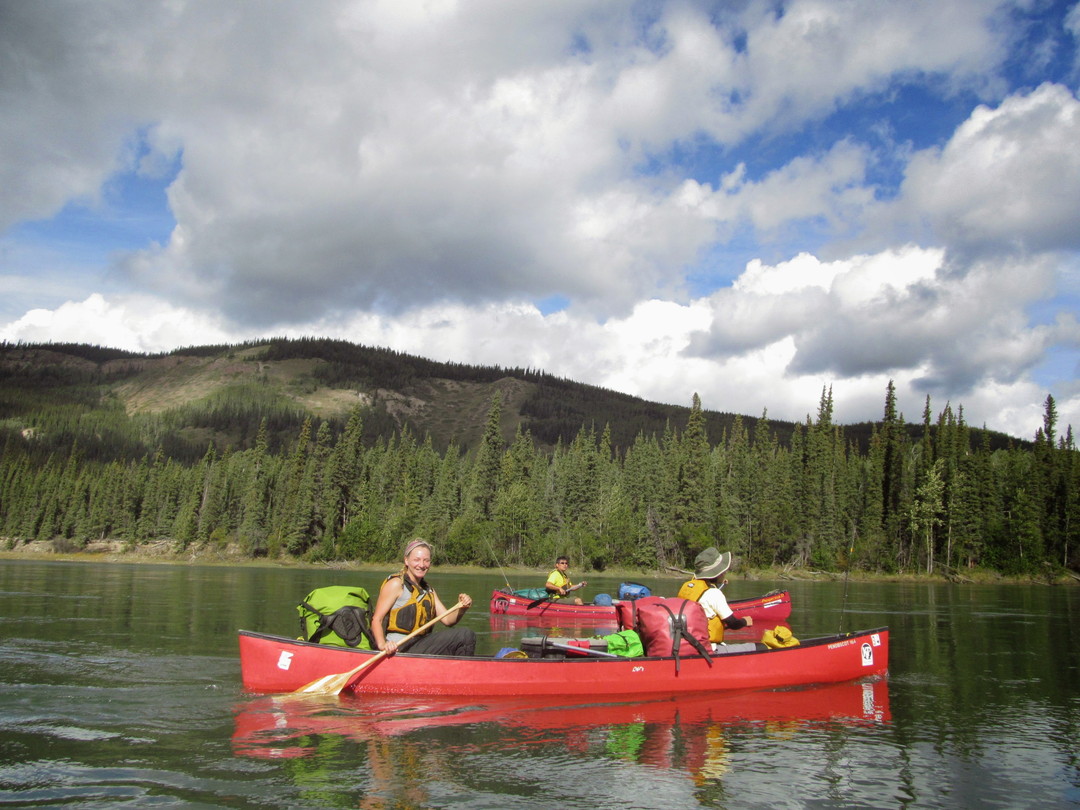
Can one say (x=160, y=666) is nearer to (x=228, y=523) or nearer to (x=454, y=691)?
(x=454, y=691)

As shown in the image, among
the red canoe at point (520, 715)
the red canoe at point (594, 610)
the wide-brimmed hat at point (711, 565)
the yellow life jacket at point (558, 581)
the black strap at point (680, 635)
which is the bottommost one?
the red canoe at point (594, 610)

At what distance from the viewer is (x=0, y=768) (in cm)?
894

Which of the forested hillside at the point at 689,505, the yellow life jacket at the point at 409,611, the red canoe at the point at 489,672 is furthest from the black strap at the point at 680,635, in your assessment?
the forested hillside at the point at 689,505

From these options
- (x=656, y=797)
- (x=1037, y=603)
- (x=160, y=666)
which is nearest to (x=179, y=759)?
(x=656, y=797)

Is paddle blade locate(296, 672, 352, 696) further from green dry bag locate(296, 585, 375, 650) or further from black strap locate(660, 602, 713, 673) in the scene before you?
black strap locate(660, 602, 713, 673)

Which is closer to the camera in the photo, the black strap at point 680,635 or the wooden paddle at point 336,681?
the wooden paddle at point 336,681

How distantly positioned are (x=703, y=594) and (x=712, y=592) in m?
0.19

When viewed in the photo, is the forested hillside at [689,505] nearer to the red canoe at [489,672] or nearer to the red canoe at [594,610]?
the red canoe at [594,610]

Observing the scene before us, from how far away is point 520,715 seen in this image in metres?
12.6

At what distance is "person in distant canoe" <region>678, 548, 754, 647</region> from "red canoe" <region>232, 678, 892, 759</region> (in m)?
1.41

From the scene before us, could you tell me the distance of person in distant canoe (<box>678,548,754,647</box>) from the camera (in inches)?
566

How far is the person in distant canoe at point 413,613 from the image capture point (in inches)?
495

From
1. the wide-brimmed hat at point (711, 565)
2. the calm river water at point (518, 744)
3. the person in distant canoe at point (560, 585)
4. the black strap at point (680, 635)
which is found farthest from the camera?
the person in distant canoe at point (560, 585)

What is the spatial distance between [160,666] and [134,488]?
437 feet
